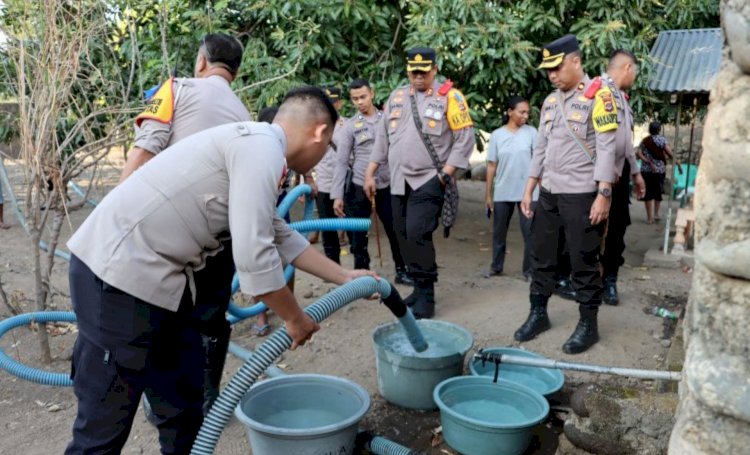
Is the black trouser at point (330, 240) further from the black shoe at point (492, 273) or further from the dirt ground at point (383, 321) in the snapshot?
the black shoe at point (492, 273)

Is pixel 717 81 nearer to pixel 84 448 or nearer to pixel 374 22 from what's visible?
pixel 84 448

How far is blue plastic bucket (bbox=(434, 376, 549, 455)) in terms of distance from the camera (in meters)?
3.15

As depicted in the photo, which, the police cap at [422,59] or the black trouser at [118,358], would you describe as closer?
the black trouser at [118,358]

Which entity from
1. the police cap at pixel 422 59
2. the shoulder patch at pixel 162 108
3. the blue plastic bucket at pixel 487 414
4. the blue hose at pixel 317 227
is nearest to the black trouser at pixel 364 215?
the police cap at pixel 422 59

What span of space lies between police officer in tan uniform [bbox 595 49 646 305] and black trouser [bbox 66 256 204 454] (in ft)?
10.9

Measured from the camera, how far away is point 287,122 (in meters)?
2.43

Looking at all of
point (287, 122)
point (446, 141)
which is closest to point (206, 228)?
point (287, 122)

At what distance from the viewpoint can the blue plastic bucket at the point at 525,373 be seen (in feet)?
12.7

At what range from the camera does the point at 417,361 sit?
144 inches

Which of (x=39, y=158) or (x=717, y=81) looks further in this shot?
(x=39, y=158)

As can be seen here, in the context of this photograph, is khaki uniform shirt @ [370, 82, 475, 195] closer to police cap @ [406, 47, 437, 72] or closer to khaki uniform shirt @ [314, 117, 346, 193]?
police cap @ [406, 47, 437, 72]

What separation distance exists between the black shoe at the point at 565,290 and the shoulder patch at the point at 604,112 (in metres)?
1.78

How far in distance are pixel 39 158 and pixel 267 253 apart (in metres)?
2.67

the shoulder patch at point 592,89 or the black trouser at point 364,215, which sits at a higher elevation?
the shoulder patch at point 592,89
